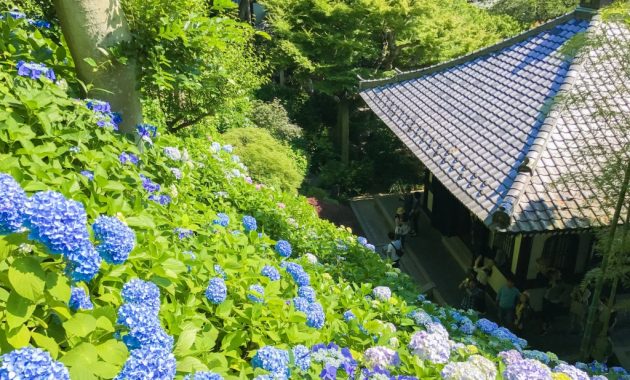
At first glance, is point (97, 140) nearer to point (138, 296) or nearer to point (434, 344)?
point (138, 296)

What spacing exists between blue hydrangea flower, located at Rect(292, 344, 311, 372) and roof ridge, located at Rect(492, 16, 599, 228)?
4598 mm

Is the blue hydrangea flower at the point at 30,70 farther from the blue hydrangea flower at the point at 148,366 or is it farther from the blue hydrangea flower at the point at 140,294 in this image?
the blue hydrangea flower at the point at 148,366

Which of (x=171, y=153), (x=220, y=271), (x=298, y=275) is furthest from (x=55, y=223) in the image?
(x=171, y=153)

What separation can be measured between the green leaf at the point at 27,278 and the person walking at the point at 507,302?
743cm

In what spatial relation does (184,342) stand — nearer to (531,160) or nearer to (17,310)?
(17,310)

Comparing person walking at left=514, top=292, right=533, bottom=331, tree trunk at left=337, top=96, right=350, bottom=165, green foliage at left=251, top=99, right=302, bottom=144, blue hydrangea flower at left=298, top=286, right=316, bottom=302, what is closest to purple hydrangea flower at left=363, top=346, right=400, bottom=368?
blue hydrangea flower at left=298, top=286, right=316, bottom=302

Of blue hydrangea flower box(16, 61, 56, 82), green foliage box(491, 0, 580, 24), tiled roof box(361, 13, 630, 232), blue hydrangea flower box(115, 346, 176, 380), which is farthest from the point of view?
green foliage box(491, 0, 580, 24)

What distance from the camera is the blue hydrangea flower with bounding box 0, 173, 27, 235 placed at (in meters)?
1.58

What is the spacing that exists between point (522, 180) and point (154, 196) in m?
5.14

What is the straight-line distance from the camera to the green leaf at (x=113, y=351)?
1.79 meters

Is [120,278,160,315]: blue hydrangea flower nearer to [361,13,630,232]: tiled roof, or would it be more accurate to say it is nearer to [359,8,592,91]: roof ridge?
[361,13,630,232]: tiled roof

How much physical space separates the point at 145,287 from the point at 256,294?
72 centimetres

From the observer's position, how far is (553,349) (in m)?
7.84

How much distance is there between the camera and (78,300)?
1829mm
